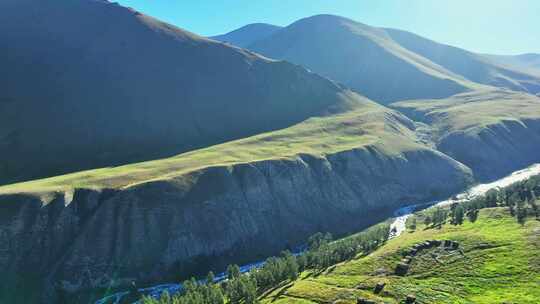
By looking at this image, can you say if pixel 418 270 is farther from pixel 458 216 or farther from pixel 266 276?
pixel 458 216

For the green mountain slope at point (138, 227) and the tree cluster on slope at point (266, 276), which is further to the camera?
the green mountain slope at point (138, 227)

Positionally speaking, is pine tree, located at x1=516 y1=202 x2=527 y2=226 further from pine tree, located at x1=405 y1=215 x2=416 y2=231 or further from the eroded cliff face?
the eroded cliff face

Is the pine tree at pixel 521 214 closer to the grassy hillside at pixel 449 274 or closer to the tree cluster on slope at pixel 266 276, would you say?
the grassy hillside at pixel 449 274

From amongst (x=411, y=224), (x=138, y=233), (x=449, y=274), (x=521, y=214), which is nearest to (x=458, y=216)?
(x=521, y=214)

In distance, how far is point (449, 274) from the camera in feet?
352

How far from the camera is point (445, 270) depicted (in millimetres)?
110188

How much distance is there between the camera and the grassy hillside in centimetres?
9388

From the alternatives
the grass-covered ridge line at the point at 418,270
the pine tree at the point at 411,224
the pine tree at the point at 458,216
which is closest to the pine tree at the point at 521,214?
the grass-covered ridge line at the point at 418,270

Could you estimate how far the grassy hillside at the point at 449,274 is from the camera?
9388 cm

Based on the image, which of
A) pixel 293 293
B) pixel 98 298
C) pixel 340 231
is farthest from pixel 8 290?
pixel 340 231

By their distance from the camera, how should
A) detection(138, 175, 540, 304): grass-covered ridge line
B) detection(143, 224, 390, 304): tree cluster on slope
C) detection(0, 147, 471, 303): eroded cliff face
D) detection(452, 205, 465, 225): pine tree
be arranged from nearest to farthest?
1. detection(138, 175, 540, 304): grass-covered ridge line
2. detection(143, 224, 390, 304): tree cluster on slope
3. detection(0, 147, 471, 303): eroded cliff face
4. detection(452, 205, 465, 225): pine tree

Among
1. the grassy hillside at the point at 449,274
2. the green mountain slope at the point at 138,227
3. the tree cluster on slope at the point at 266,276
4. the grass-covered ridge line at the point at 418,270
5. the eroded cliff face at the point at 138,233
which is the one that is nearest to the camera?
the grassy hillside at the point at 449,274

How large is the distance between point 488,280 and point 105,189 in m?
139

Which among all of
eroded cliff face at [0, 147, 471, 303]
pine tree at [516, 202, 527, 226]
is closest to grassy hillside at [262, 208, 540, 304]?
pine tree at [516, 202, 527, 226]
